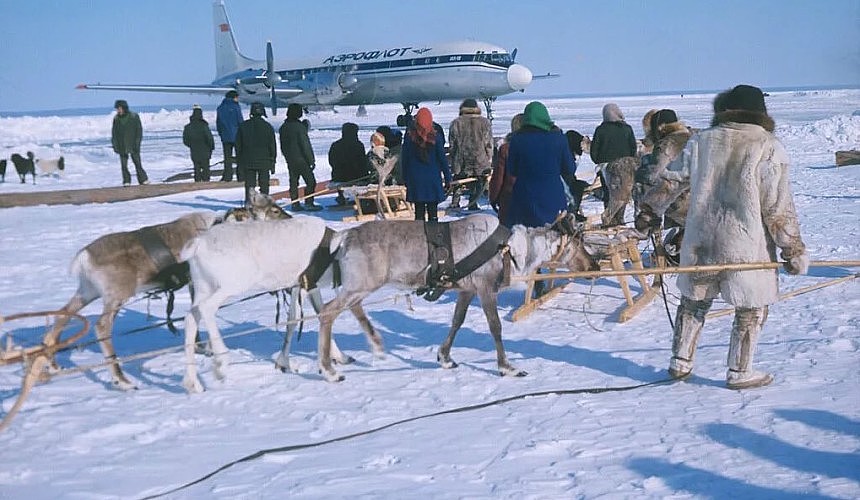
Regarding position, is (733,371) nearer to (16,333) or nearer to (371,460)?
(371,460)

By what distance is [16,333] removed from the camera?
6.59m

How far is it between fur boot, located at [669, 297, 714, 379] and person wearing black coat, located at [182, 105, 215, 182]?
12.7 meters

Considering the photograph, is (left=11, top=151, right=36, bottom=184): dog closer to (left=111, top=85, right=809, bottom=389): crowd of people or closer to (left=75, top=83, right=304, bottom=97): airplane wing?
(left=111, top=85, right=809, bottom=389): crowd of people

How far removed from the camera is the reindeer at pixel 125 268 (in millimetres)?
4965

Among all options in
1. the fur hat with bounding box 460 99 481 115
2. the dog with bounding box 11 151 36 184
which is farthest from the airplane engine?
the fur hat with bounding box 460 99 481 115

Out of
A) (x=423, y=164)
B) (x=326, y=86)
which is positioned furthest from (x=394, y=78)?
(x=423, y=164)

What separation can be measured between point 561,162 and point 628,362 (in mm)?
1844

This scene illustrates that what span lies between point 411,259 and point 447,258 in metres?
0.22

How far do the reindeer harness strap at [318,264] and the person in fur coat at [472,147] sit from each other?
597cm

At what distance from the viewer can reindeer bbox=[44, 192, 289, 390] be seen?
4.96 metres

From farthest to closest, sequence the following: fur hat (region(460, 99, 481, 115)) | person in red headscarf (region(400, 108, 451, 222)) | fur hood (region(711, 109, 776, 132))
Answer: fur hat (region(460, 99, 481, 115)), person in red headscarf (region(400, 108, 451, 222)), fur hood (region(711, 109, 776, 132))

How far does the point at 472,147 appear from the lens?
11508 millimetres

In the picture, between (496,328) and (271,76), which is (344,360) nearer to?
(496,328)

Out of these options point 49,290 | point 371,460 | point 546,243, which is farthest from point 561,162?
point 49,290
